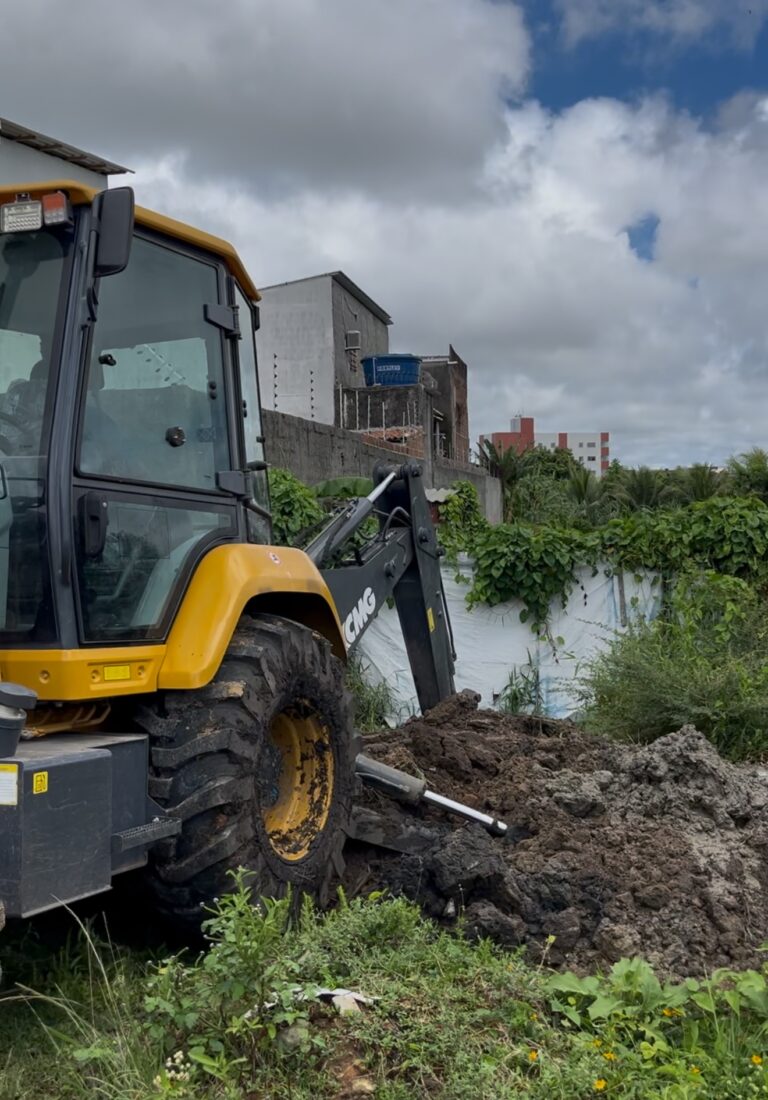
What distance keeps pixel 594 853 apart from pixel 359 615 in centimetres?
218

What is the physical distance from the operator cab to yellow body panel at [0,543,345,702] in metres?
0.06

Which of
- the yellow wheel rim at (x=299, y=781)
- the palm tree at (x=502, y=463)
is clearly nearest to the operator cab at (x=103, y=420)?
the yellow wheel rim at (x=299, y=781)

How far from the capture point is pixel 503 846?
200 inches

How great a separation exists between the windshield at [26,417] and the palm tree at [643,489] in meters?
22.0

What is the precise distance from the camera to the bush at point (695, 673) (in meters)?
7.46

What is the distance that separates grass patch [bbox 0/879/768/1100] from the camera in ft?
9.68

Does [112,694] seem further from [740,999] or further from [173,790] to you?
[740,999]

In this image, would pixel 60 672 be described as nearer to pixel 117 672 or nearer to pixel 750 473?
pixel 117 672

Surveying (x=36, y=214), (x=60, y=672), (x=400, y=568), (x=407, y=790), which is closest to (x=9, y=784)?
(x=60, y=672)

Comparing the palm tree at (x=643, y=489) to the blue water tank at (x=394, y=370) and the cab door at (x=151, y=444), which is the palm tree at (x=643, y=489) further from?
the cab door at (x=151, y=444)

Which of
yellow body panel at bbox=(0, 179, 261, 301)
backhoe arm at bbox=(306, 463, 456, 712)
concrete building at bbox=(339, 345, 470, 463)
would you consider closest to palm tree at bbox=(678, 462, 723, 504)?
concrete building at bbox=(339, 345, 470, 463)

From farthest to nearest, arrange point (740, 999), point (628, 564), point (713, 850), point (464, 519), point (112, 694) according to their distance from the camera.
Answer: point (464, 519), point (628, 564), point (713, 850), point (112, 694), point (740, 999)

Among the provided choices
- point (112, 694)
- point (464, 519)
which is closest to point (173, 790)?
point (112, 694)

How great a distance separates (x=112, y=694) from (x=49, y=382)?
1049 mm
